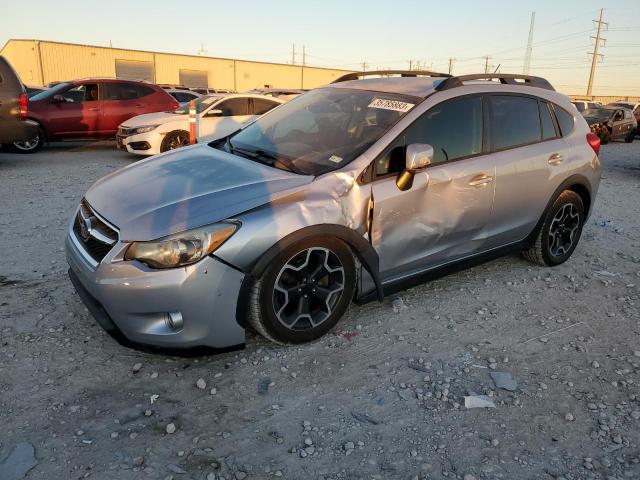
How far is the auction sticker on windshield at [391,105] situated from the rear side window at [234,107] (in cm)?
742

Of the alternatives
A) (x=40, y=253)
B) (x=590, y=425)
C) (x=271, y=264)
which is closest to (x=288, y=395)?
(x=271, y=264)

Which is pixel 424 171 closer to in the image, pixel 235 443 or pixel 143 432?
pixel 235 443

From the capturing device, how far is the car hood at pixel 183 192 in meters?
2.70

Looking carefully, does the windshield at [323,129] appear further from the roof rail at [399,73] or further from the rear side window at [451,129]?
the roof rail at [399,73]

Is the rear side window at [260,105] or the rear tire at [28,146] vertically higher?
the rear side window at [260,105]

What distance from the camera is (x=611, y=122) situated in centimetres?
1831

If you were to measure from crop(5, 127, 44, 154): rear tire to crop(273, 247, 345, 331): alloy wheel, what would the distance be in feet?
32.7

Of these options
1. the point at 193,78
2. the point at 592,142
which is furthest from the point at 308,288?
the point at 193,78

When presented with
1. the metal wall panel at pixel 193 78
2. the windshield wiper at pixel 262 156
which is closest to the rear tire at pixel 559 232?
the windshield wiper at pixel 262 156

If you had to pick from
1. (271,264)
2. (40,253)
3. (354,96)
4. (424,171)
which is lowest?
(40,253)

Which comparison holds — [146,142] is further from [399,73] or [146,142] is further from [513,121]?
[513,121]

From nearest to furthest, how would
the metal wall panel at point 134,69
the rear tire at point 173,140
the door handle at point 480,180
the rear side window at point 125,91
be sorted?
the door handle at point 480,180, the rear tire at point 173,140, the rear side window at point 125,91, the metal wall panel at point 134,69

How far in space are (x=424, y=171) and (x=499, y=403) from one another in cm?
155

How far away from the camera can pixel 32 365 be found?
2881 millimetres
